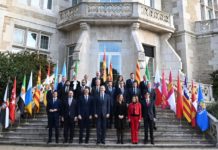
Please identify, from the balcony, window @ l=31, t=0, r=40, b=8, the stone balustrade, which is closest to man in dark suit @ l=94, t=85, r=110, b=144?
the balcony

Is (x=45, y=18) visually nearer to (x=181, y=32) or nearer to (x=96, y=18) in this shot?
(x=96, y=18)

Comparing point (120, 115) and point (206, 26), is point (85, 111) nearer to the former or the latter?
point (120, 115)

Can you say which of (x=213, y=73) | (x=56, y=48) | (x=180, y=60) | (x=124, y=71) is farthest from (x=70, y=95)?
(x=213, y=73)

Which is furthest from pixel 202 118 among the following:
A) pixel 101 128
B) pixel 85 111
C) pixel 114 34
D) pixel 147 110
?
pixel 114 34

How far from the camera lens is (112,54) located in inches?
684

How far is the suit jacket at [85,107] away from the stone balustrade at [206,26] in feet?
48.0

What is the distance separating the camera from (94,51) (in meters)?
17.3

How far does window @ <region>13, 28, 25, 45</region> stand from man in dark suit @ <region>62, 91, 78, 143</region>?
384 inches

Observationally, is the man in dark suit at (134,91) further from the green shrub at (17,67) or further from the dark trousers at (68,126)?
the green shrub at (17,67)

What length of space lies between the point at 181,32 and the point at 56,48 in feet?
32.2

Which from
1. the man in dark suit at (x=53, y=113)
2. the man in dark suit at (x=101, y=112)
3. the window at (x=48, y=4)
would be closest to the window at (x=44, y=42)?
the window at (x=48, y=4)

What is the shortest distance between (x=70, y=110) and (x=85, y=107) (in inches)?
22.4

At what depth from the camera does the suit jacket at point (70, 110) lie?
929 cm

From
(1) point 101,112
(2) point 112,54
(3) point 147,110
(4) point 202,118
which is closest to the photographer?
(1) point 101,112
